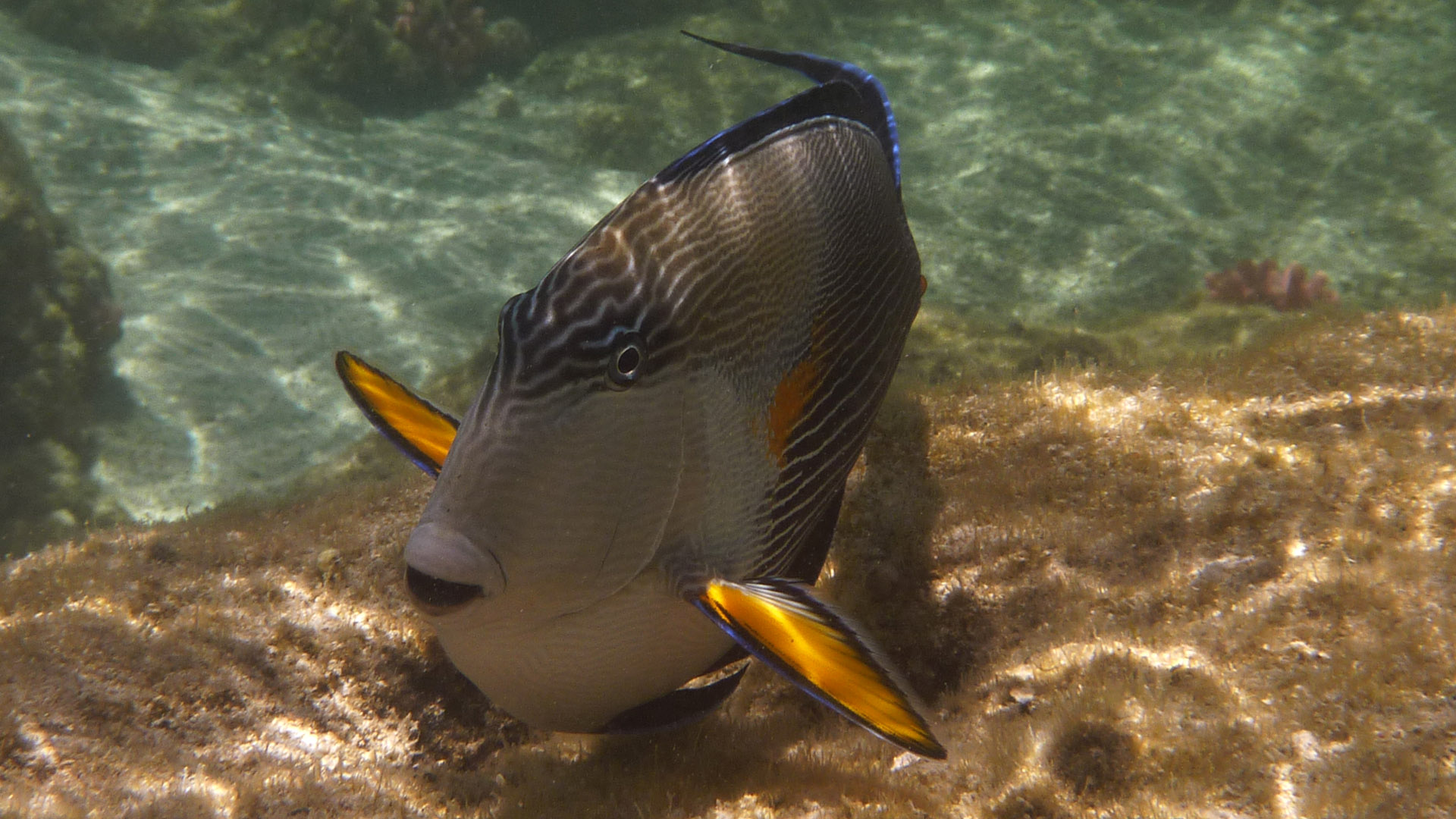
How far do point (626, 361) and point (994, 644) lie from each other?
1439 millimetres

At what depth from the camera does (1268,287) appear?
706cm

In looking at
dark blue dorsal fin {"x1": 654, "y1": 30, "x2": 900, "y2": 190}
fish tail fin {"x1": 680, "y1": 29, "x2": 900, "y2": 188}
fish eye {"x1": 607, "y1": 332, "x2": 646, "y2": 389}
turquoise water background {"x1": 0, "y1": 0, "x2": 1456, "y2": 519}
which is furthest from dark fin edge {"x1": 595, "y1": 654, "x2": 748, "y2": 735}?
turquoise water background {"x1": 0, "y1": 0, "x2": 1456, "y2": 519}

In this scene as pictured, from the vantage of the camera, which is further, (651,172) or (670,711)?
(651,172)

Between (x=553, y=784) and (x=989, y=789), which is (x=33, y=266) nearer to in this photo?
(x=553, y=784)

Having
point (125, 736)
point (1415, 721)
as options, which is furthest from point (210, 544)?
point (1415, 721)

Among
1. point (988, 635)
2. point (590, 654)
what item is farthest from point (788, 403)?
point (988, 635)

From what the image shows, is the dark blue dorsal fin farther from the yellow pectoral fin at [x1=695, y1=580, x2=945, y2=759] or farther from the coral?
the coral

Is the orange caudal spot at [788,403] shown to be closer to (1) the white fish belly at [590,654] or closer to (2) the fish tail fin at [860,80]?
(1) the white fish belly at [590,654]

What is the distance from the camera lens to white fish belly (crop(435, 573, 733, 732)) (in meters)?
1.23

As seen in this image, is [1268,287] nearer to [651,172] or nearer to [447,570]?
[651,172]

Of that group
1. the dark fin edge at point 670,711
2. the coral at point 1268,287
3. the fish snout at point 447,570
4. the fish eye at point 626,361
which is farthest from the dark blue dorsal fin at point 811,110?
the coral at point 1268,287

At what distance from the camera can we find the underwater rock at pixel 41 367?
6453mm

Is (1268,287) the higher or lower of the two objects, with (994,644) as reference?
lower

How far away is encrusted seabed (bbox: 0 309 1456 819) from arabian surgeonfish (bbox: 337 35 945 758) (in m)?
0.58
